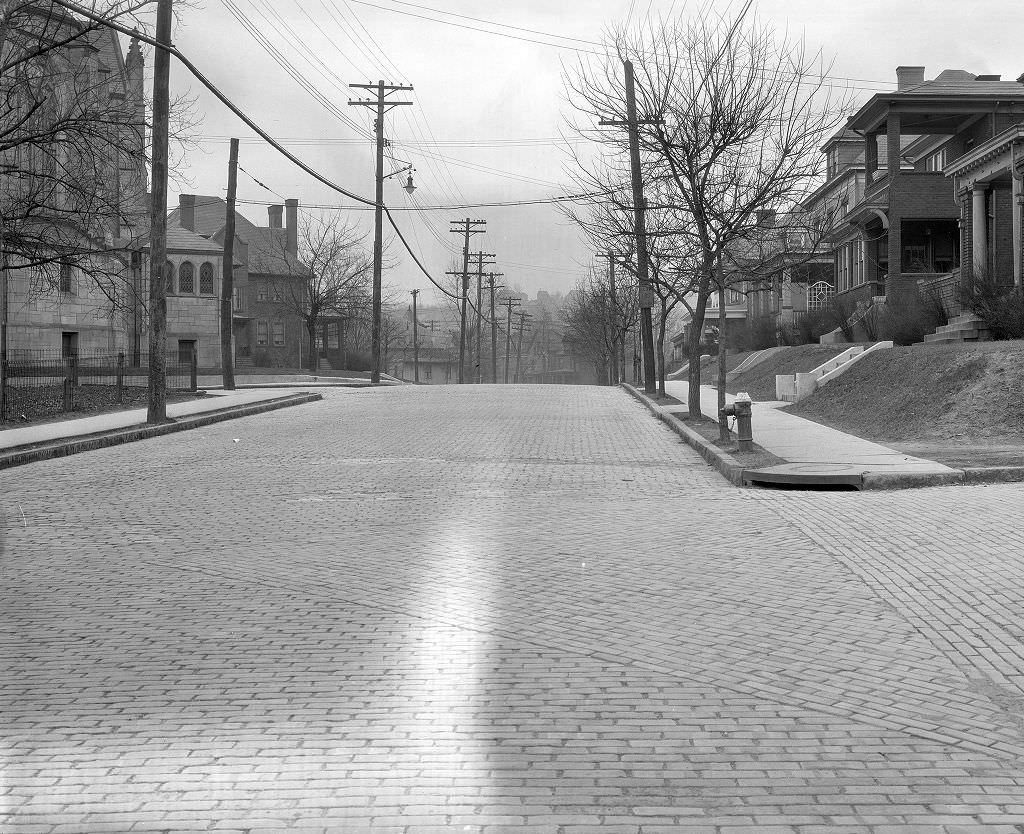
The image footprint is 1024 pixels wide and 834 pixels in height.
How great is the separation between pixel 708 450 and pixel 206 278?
52326 millimetres

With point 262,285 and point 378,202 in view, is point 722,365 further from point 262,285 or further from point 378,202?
point 262,285

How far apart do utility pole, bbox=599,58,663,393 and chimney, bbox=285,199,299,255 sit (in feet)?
179

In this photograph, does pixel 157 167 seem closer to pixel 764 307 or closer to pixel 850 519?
pixel 850 519

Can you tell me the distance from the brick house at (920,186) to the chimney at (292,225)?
5099 centimetres

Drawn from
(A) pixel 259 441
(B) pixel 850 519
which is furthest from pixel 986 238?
(B) pixel 850 519

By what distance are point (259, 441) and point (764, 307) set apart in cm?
4577

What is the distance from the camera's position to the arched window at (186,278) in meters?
64.0

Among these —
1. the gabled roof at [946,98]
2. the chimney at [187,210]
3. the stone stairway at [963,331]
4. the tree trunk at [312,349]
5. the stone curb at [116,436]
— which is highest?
the chimney at [187,210]

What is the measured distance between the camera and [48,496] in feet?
44.7

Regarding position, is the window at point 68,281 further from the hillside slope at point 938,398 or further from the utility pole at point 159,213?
the hillside slope at point 938,398

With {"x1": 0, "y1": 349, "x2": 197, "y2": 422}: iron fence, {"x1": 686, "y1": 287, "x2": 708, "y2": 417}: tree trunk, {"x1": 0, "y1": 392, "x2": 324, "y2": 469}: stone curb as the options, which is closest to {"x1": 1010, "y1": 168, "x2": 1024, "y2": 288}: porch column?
Answer: {"x1": 686, "y1": 287, "x2": 708, "y2": 417}: tree trunk

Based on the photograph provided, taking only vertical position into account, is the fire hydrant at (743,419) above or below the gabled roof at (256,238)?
below

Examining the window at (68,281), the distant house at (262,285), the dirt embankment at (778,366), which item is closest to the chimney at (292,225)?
the distant house at (262,285)

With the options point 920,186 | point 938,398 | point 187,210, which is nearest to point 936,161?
point 920,186
